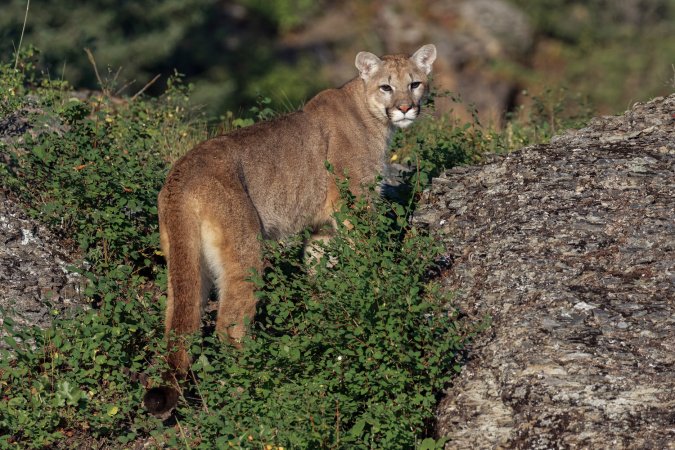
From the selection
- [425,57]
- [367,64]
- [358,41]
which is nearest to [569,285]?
[367,64]

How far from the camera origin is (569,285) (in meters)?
6.36

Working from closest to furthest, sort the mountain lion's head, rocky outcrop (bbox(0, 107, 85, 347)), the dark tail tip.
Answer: the dark tail tip → rocky outcrop (bbox(0, 107, 85, 347)) → the mountain lion's head

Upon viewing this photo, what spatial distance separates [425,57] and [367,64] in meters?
0.57

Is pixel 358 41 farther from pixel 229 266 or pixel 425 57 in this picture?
pixel 229 266

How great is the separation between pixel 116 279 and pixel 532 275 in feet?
9.12

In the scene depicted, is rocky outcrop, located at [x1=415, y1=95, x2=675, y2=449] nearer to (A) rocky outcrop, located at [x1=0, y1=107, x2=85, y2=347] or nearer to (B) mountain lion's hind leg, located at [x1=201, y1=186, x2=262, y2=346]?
(B) mountain lion's hind leg, located at [x1=201, y1=186, x2=262, y2=346]

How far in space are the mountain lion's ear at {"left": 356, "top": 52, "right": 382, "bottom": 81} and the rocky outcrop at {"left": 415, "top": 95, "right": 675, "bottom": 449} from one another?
1.28 metres

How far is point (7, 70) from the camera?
9.09 m

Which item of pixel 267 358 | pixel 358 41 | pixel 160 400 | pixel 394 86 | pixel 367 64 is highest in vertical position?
pixel 367 64

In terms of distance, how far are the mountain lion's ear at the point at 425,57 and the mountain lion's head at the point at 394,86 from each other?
0.06 ft

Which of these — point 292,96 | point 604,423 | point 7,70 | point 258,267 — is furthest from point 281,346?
point 292,96

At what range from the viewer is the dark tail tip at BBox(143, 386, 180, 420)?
582 centimetres

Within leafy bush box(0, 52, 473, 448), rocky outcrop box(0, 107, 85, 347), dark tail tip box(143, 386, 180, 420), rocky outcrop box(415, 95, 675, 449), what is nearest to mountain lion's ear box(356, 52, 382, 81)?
rocky outcrop box(415, 95, 675, 449)

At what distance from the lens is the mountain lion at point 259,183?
6445 millimetres
